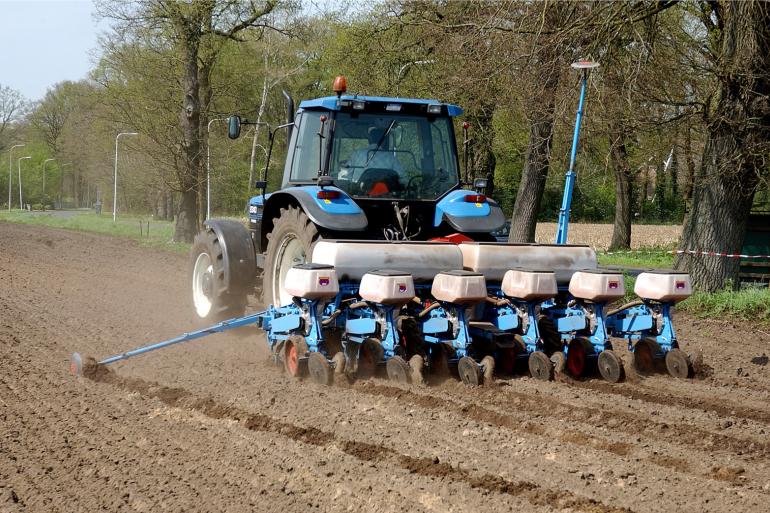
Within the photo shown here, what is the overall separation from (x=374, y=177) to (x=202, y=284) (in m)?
2.83

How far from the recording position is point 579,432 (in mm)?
5145

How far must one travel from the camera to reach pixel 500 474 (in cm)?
443

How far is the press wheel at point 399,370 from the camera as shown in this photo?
254 inches

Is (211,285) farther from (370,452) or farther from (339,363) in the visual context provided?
(370,452)

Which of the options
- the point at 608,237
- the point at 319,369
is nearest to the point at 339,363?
the point at 319,369

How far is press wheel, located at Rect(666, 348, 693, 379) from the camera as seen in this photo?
6898 millimetres

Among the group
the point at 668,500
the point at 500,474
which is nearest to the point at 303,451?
the point at 500,474

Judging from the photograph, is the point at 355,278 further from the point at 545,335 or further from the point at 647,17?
the point at 647,17

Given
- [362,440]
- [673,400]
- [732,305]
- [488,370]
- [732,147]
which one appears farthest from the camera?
[732,147]

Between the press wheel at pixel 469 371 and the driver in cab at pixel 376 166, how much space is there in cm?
198

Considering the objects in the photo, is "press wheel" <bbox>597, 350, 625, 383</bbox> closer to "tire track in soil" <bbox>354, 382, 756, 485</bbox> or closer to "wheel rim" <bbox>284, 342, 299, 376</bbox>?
"tire track in soil" <bbox>354, 382, 756, 485</bbox>

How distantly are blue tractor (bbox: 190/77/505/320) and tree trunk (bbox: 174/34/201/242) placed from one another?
16544 millimetres

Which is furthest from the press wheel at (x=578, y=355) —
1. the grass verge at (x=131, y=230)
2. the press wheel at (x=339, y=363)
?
the grass verge at (x=131, y=230)

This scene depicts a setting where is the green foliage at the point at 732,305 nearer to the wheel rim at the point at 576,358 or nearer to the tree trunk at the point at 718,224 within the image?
the tree trunk at the point at 718,224
